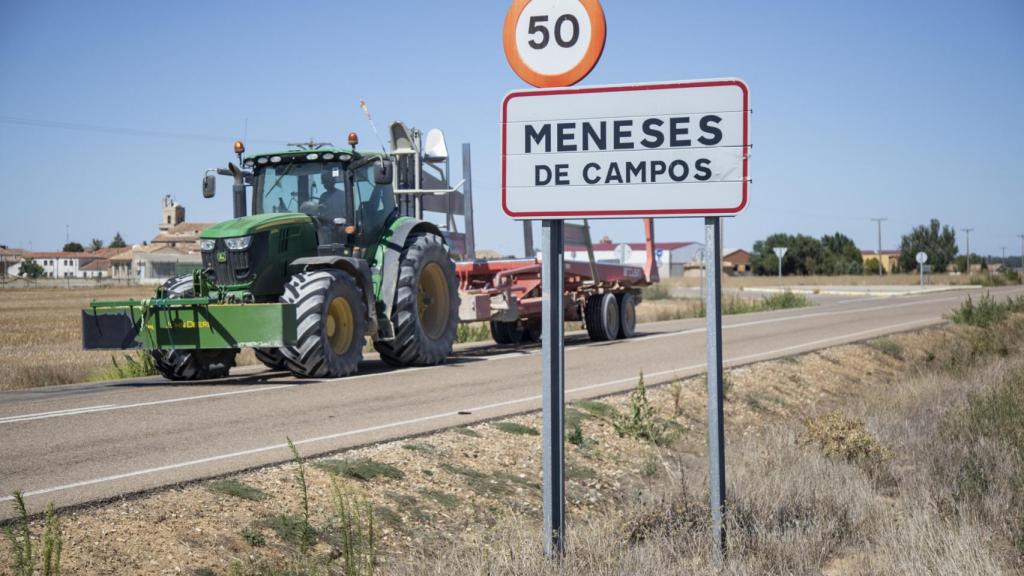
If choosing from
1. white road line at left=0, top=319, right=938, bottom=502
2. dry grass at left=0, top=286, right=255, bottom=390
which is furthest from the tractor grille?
white road line at left=0, top=319, right=938, bottom=502

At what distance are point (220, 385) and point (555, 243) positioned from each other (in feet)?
28.1

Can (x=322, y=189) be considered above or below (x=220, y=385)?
above

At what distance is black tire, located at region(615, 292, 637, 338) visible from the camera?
69.1ft

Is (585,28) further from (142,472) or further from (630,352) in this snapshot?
(630,352)

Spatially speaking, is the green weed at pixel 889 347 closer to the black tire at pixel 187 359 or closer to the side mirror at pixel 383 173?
the side mirror at pixel 383 173

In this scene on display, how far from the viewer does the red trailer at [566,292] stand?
17.6 meters

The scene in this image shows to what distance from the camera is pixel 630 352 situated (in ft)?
58.8

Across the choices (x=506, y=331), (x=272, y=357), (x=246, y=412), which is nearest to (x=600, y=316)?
(x=506, y=331)

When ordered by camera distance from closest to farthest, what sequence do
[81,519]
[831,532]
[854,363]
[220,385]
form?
[81,519]
[831,532]
[220,385]
[854,363]

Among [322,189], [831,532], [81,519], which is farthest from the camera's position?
[322,189]

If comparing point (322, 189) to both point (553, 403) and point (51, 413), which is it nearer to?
point (51, 413)

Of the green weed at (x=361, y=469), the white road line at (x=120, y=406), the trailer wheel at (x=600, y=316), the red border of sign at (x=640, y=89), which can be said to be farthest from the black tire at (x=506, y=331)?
the red border of sign at (x=640, y=89)

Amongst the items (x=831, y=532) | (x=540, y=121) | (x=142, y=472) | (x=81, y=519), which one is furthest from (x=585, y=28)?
(x=142, y=472)

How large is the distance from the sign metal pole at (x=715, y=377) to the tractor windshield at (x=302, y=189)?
9.84 metres
